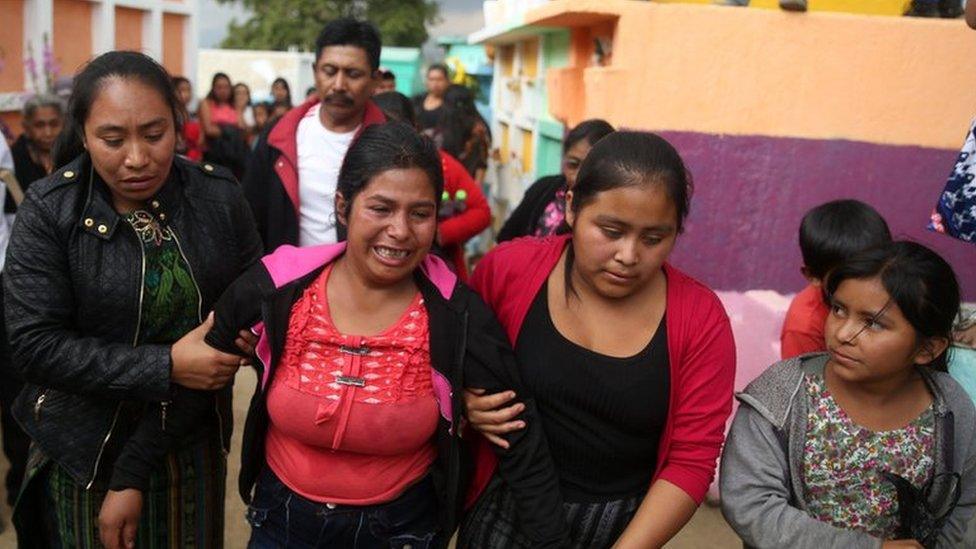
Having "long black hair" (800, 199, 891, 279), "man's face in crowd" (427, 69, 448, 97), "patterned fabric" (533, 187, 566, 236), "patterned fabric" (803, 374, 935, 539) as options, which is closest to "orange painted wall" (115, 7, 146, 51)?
"man's face in crowd" (427, 69, 448, 97)

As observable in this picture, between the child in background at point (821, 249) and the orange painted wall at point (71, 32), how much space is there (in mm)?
6920

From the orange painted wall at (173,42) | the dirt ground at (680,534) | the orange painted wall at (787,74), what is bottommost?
the dirt ground at (680,534)

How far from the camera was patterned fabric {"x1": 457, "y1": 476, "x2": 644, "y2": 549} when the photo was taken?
2.10 meters

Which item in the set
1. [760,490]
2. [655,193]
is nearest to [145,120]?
[655,193]

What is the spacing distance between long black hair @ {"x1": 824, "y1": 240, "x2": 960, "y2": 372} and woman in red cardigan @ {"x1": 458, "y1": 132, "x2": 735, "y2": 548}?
376 mm

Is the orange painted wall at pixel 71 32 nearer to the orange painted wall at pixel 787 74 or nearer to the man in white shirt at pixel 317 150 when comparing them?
the man in white shirt at pixel 317 150

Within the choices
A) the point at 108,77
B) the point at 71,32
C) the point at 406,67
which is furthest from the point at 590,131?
the point at 406,67

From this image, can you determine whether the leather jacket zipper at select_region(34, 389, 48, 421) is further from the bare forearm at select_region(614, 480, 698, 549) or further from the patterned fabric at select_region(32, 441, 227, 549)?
the bare forearm at select_region(614, 480, 698, 549)

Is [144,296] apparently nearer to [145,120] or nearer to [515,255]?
[145,120]

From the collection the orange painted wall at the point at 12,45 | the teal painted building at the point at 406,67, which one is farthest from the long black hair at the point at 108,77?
the teal painted building at the point at 406,67

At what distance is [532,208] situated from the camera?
13.9 feet

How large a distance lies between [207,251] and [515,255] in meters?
0.74

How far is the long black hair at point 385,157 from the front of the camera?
6.74 feet

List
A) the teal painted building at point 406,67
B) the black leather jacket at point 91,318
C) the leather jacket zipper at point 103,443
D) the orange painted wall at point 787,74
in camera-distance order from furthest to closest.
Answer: the teal painted building at point 406,67 → the orange painted wall at point 787,74 → the leather jacket zipper at point 103,443 → the black leather jacket at point 91,318
